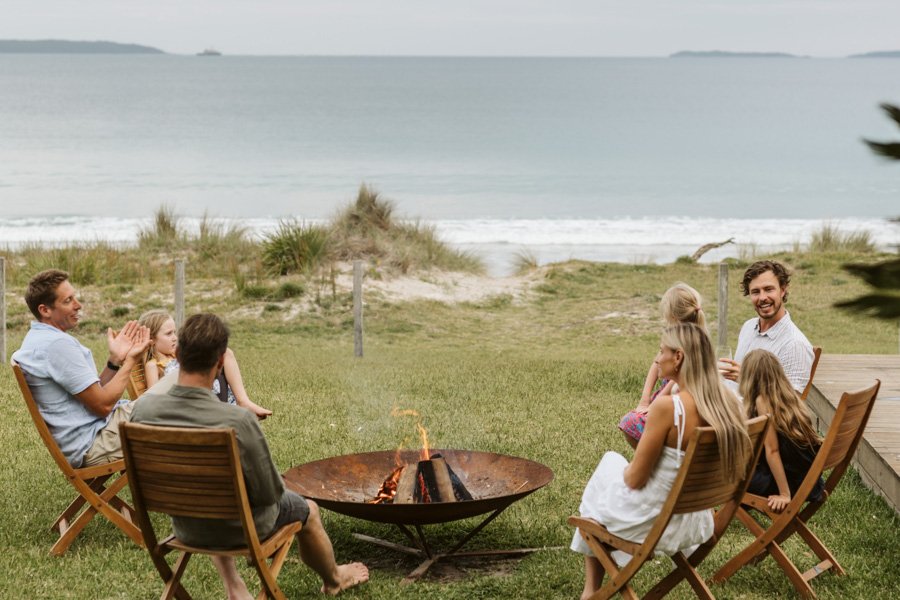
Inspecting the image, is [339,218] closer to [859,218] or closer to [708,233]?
[708,233]

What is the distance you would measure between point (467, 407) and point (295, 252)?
8400mm

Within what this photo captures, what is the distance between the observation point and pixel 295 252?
16.5m

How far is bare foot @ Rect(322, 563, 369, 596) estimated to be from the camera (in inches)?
183

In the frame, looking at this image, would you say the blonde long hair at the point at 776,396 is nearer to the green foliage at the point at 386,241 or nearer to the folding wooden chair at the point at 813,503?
the folding wooden chair at the point at 813,503

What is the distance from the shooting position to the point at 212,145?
6150cm

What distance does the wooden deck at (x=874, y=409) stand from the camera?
5820 millimetres

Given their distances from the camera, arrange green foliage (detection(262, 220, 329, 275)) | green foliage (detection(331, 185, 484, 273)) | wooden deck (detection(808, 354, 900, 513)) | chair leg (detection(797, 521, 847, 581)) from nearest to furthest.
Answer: chair leg (detection(797, 521, 847, 581))
wooden deck (detection(808, 354, 900, 513))
green foliage (detection(262, 220, 329, 275))
green foliage (detection(331, 185, 484, 273))

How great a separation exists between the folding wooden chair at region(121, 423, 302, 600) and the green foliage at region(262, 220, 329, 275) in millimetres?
12668

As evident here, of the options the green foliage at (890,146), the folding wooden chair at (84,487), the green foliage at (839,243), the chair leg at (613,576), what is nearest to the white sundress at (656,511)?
the chair leg at (613,576)

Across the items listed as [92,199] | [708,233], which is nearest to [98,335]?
[708,233]

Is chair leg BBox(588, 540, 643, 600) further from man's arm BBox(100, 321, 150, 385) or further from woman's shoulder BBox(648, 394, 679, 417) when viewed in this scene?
man's arm BBox(100, 321, 150, 385)

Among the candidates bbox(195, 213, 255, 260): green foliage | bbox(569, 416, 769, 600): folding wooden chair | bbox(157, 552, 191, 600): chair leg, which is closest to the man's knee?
bbox(157, 552, 191, 600): chair leg

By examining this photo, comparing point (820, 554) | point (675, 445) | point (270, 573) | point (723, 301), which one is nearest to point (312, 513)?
point (270, 573)

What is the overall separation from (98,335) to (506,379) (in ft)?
21.8
